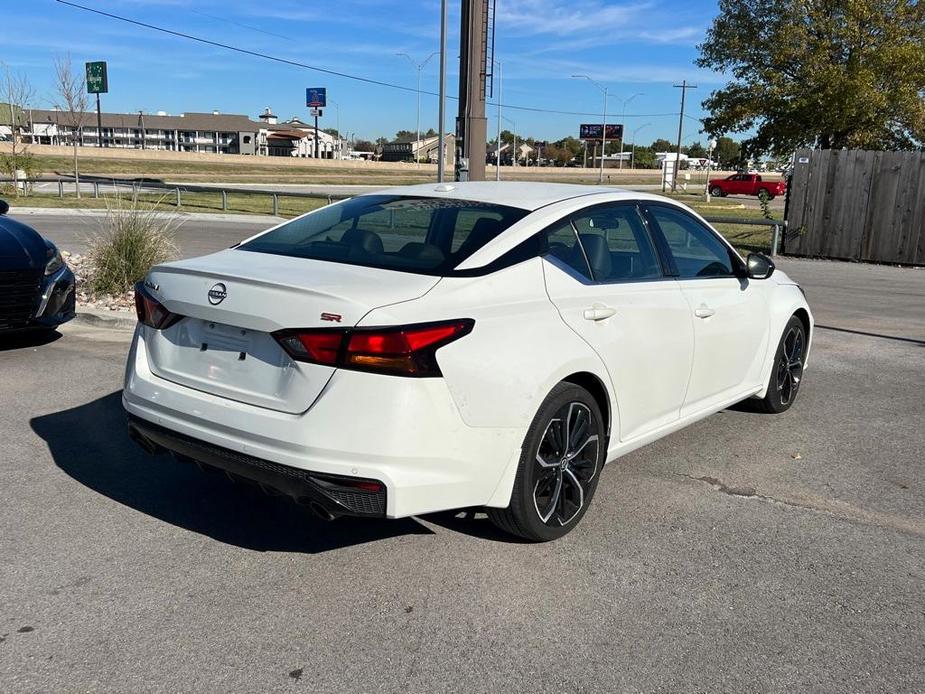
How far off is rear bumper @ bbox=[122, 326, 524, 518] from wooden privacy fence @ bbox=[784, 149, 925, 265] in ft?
53.5

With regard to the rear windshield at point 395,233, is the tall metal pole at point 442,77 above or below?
above

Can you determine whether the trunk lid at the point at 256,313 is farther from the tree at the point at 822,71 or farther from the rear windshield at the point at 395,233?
the tree at the point at 822,71

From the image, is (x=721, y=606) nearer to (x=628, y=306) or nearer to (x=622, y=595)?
(x=622, y=595)

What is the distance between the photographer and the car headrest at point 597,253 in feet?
14.2

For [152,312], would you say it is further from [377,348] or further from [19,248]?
[19,248]

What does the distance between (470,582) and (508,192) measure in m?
2.10

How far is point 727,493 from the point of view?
4.80 m

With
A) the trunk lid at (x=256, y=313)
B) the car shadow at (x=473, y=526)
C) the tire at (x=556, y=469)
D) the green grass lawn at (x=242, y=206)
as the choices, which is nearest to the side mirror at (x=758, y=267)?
the tire at (x=556, y=469)

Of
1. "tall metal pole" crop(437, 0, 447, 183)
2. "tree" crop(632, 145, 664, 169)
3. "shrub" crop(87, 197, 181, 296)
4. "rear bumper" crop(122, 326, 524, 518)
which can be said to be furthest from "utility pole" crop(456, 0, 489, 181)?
"tree" crop(632, 145, 664, 169)

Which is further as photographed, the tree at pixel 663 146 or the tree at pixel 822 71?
the tree at pixel 663 146

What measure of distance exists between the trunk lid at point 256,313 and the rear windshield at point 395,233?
185mm

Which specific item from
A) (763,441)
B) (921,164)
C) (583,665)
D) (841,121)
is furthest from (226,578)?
(841,121)

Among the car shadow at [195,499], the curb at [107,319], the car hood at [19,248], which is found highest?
the car hood at [19,248]

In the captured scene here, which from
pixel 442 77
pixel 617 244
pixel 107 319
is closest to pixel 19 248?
pixel 107 319
